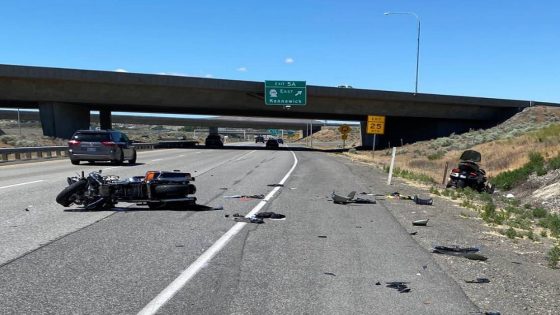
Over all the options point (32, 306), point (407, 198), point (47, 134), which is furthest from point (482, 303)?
point (47, 134)

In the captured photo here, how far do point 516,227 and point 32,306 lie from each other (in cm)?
989

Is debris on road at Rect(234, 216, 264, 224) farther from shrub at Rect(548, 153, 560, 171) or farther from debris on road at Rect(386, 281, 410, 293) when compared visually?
shrub at Rect(548, 153, 560, 171)

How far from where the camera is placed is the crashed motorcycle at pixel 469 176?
67.9ft

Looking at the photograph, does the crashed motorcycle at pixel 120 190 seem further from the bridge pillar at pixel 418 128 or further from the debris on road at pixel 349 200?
the bridge pillar at pixel 418 128

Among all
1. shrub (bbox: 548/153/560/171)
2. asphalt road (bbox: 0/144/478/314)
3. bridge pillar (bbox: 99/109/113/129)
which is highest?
bridge pillar (bbox: 99/109/113/129)

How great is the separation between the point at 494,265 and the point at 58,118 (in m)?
51.1

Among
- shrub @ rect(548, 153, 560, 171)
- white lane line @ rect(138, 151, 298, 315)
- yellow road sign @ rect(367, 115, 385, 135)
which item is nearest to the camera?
white lane line @ rect(138, 151, 298, 315)

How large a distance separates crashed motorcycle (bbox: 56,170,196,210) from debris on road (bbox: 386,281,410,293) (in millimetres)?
6237

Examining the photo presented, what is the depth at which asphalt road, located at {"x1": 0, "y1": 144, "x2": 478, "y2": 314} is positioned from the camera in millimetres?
5648

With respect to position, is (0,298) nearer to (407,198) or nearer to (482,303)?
(482,303)

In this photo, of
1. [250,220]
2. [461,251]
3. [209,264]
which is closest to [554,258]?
[461,251]

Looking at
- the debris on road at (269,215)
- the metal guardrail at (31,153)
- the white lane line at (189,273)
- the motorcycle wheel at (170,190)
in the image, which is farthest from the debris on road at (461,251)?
the metal guardrail at (31,153)

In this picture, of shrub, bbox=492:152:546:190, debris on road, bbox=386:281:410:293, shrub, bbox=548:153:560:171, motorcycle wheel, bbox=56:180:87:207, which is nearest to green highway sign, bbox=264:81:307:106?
shrub, bbox=492:152:546:190

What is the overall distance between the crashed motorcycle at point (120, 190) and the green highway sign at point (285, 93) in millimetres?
44588
